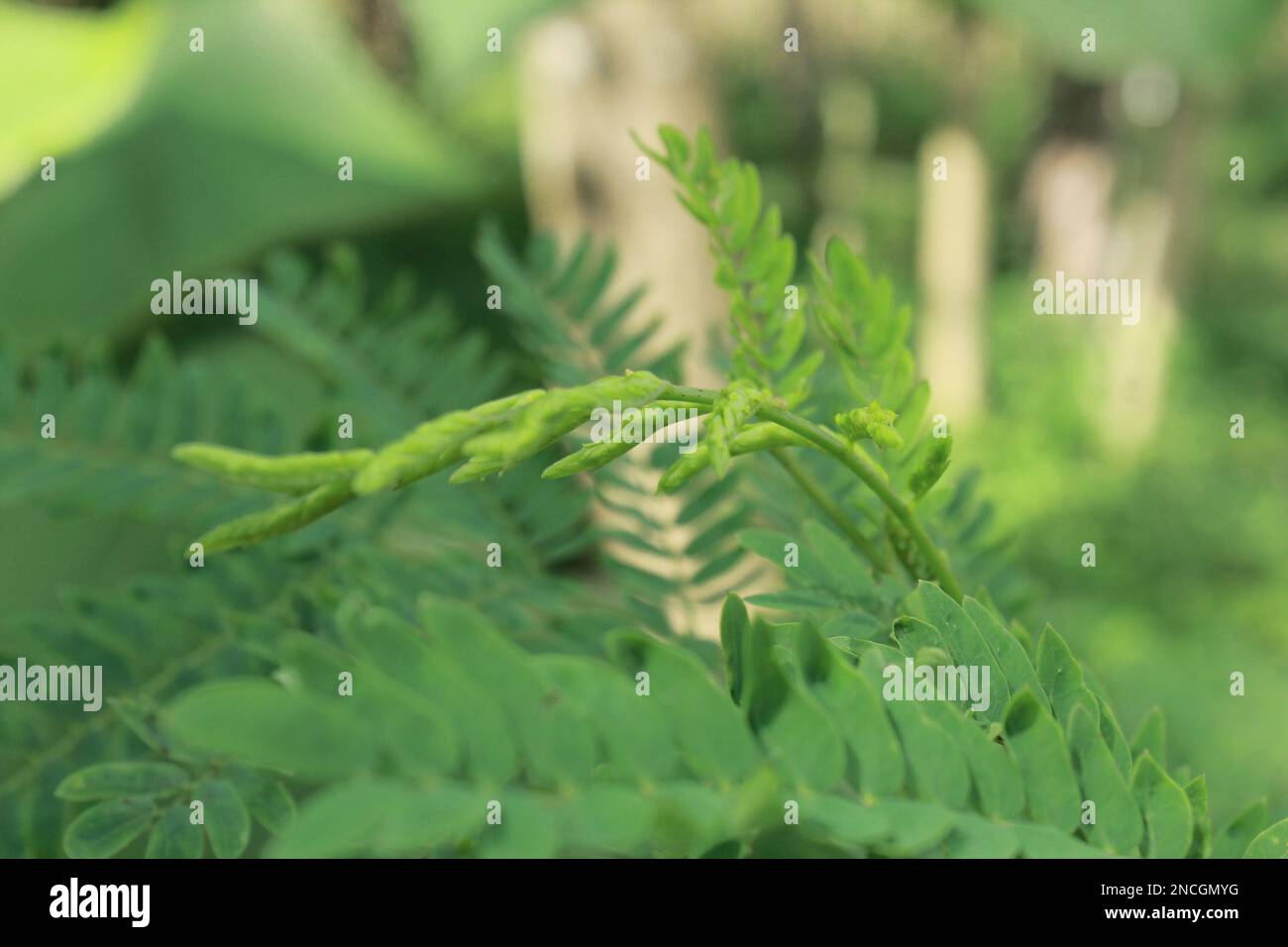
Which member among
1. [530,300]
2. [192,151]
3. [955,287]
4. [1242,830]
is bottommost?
[1242,830]

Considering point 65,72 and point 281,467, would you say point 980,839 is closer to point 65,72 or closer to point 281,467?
point 281,467

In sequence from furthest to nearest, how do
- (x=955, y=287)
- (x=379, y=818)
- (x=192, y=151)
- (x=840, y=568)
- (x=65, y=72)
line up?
(x=955, y=287)
(x=192, y=151)
(x=65, y=72)
(x=840, y=568)
(x=379, y=818)

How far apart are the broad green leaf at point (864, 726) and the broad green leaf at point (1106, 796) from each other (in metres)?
0.04

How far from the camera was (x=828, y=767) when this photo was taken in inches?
6.2

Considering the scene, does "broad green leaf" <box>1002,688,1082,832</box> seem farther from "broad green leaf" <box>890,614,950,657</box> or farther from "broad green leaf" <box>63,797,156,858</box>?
"broad green leaf" <box>63,797,156,858</box>

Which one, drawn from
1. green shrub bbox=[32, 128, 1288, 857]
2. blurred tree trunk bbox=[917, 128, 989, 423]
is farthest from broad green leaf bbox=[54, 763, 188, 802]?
blurred tree trunk bbox=[917, 128, 989, 423]

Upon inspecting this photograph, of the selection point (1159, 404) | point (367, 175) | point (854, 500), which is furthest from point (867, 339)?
point (1159, 404)

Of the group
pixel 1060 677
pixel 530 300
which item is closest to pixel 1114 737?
pixel 1060 677

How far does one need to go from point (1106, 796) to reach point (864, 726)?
5cm

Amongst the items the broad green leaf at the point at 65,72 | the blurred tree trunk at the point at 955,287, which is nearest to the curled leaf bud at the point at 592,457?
the broad green leaf at the point at 65,72

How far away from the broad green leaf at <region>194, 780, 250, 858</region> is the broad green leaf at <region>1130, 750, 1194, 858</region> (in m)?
0.16

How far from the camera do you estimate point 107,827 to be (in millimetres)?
201

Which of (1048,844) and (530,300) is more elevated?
(530,300)
